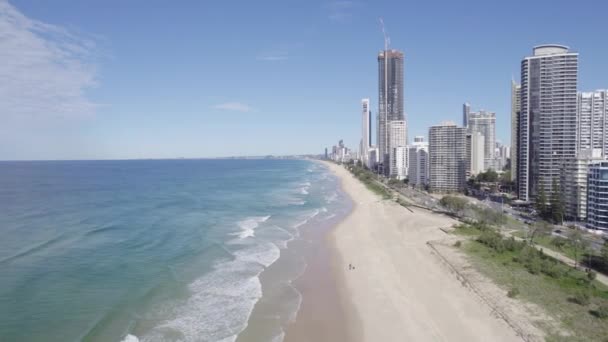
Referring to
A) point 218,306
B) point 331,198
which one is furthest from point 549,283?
point 331,198

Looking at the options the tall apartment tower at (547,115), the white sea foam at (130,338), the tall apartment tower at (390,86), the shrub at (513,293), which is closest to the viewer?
the white sea foam at (130,338)

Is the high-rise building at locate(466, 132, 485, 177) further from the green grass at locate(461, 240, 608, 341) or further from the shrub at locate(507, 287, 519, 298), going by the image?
the shrub at locate(507, 287, 519, 298)

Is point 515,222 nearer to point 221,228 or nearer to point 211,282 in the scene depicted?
point 221,228

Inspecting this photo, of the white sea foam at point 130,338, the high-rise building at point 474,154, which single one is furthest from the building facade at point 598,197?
the high-rise building at point 474,154

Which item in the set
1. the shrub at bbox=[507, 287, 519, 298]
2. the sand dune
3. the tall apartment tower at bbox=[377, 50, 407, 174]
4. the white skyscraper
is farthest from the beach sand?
the tall apartment tower at bbox=[377, 50, 407, 174]

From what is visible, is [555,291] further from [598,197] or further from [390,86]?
[390,86]

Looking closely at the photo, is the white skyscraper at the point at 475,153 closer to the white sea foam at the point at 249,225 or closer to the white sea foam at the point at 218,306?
the white sea foam at the point at 249,225
